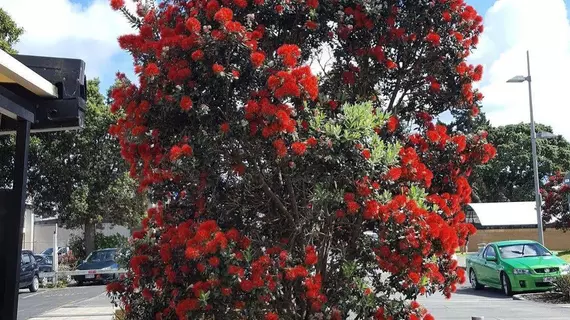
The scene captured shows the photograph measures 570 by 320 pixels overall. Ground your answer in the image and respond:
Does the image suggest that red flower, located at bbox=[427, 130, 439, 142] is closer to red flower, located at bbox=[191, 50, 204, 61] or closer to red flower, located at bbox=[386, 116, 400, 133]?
red flower, located at bbox=[386, 116, 400, 133]

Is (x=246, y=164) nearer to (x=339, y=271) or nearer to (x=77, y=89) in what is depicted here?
(x=339, y=271)

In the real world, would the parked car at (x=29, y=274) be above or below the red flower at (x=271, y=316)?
below

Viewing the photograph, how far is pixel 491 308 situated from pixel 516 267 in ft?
9.45

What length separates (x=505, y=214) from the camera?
44031mm

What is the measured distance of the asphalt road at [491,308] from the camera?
12258 millimetres

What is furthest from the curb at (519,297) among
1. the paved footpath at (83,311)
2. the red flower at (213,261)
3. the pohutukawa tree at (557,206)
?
the pohutukawa tree at (557,206)

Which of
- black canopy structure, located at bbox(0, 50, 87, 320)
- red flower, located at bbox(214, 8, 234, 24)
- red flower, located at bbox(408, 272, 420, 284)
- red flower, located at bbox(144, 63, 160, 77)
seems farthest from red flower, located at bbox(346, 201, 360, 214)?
black canopy structure, located at bbox(0, 50, 87, 320)

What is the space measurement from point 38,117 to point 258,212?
2.90m

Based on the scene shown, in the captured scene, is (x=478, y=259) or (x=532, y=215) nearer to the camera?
(x=478, y=259)

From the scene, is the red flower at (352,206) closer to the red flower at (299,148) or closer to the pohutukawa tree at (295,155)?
the pohutukawa tree at (295,155)

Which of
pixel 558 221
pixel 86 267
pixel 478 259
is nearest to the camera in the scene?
pixel 478 259

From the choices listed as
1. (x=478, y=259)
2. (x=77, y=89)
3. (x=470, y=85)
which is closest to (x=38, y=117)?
(x=77, y=89)

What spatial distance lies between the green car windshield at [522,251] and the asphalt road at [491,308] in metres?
1.18

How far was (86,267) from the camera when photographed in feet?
83.6
